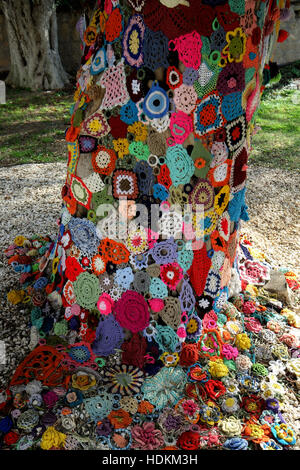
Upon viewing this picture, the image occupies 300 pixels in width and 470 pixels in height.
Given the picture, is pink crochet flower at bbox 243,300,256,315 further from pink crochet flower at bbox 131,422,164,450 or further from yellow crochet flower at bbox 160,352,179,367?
pink crochet flower at bbox 131,422,164,450

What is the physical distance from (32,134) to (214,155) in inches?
247

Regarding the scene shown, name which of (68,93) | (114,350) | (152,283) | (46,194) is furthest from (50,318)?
(68,93)

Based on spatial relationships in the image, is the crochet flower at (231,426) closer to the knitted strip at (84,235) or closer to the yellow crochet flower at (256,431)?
the yellow crochet flower at (256,431)

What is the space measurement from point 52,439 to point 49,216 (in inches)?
111

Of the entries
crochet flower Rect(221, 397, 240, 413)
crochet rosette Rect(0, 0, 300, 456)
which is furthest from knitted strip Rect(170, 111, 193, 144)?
crochet flower Rect(221, 397, 240, 413)

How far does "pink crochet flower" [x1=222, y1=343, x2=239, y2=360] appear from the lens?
7.68ft

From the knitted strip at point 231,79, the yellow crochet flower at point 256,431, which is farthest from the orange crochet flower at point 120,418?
the knitted strip at point 231,79

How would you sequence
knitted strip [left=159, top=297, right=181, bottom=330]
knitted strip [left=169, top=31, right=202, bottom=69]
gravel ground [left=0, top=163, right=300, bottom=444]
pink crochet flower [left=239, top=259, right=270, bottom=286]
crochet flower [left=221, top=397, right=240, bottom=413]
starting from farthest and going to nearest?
pink crochet flower [left=239, top=259, right=270, bottom=286] < gravel ground [left=0, top=163, right=300, bottom=444] < knitted strip [left=159, top=297, right=181, bottom=330] < crochet flower [left=221, top=397, right=240, bottom=413] < knitted strip [left=169, top=31, right=202, bottom=69]

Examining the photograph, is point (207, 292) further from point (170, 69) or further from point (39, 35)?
point (39, 35)

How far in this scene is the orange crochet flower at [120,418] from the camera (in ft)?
6.51

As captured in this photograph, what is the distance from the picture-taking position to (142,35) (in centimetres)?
180

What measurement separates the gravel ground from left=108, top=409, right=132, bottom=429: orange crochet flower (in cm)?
70

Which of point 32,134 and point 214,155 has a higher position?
point 214,155

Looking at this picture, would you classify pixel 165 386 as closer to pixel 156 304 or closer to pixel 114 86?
pixel 156 304
